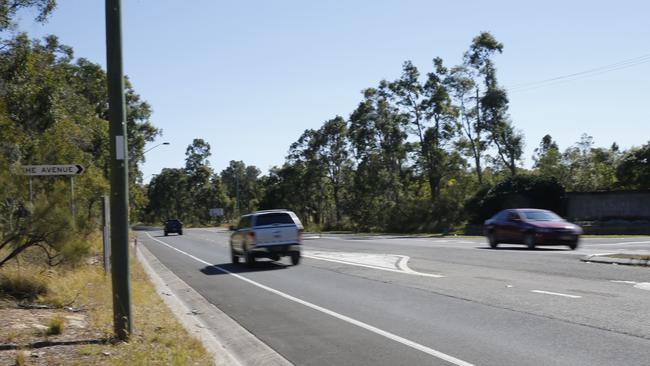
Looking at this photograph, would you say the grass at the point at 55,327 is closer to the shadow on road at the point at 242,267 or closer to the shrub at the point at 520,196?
the shadow on road at the point at 242,267

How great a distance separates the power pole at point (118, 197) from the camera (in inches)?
329

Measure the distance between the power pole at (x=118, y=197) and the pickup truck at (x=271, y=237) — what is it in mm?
13053

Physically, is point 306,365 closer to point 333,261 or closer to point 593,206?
point 333,261

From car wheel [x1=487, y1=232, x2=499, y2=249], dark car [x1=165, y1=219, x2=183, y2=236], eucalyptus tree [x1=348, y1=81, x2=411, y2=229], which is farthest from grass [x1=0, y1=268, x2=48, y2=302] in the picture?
dark car [x1=165, y1=219, x2=183, y2=236]

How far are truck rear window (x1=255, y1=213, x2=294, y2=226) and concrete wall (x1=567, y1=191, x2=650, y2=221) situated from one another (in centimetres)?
2506

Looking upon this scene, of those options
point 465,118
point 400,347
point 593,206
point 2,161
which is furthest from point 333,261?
point 465,118

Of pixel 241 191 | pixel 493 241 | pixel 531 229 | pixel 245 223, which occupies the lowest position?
pixel 493 241

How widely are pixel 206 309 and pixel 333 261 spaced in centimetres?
1040

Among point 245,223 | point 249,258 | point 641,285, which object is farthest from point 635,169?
point 641,285

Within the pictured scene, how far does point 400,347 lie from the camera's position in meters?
8.44

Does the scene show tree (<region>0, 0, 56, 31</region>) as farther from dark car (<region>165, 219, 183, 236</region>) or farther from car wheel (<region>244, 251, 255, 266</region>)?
dark car (<region>165, 219, 183, 236</region>)

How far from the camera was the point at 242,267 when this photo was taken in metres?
22.5

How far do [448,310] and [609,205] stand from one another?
106 feet

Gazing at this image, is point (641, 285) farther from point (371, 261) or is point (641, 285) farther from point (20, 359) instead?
point (20, 359)
